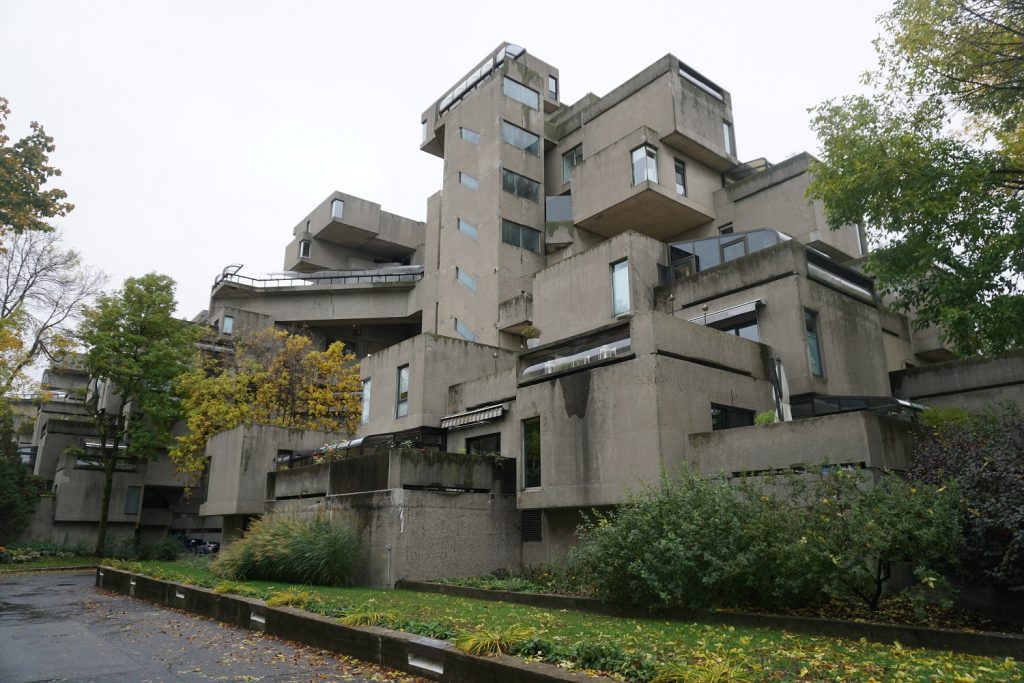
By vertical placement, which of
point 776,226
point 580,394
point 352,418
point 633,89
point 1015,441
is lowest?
point 1015,441

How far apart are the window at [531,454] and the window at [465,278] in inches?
675

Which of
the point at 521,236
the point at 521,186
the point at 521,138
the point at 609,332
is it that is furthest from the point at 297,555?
the point at 521,138

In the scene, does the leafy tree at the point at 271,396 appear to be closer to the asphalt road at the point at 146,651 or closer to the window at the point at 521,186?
the window at the point at 521,186

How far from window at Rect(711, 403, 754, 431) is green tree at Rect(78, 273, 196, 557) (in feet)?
92.5

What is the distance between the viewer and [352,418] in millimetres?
35844

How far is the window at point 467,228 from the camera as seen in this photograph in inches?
1422

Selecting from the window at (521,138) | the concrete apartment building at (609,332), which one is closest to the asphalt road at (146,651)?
the concrete apartment building at (609,332)

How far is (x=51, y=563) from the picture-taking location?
31906mm

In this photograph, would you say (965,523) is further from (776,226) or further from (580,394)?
(776,226)

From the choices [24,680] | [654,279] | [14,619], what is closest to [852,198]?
[654,279]

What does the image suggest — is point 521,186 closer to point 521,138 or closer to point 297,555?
point 521,138

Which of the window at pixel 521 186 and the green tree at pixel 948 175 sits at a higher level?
the window at pixel 521 186

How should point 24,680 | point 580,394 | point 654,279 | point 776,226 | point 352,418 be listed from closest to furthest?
point 24,680 → point 580,394 → point 654,279 → point 776,226 → point 352,418

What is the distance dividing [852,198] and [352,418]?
25.9m
